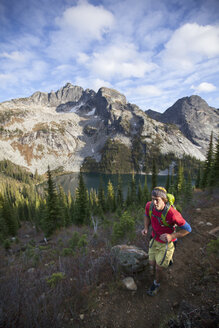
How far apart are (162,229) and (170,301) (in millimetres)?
1710

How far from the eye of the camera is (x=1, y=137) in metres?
172

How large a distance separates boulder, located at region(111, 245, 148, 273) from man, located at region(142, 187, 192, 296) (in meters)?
0.61

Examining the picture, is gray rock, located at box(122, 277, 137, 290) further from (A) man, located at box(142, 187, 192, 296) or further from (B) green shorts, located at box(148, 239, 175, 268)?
(B) green shorts, located at box(148, 239, 175, 268)

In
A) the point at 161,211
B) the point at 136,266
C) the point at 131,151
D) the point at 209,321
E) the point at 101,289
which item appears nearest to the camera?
the point at 209,321

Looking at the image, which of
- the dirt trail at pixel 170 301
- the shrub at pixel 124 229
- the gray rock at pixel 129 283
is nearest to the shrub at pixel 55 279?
the dirt trail at pixel 170 301

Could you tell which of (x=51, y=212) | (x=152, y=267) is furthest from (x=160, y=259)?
(x=51, y=212)

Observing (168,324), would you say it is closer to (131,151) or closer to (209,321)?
(209,321)

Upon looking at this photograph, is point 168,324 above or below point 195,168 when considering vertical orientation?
above

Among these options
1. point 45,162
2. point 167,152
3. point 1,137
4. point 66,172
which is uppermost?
point 1,137

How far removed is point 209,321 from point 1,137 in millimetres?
217287

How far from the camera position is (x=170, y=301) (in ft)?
11.4

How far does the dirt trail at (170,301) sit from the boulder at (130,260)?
0.80ft

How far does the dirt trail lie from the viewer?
2783 millimetres

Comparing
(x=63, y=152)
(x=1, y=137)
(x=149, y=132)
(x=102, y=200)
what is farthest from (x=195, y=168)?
(x=1, y=137)
